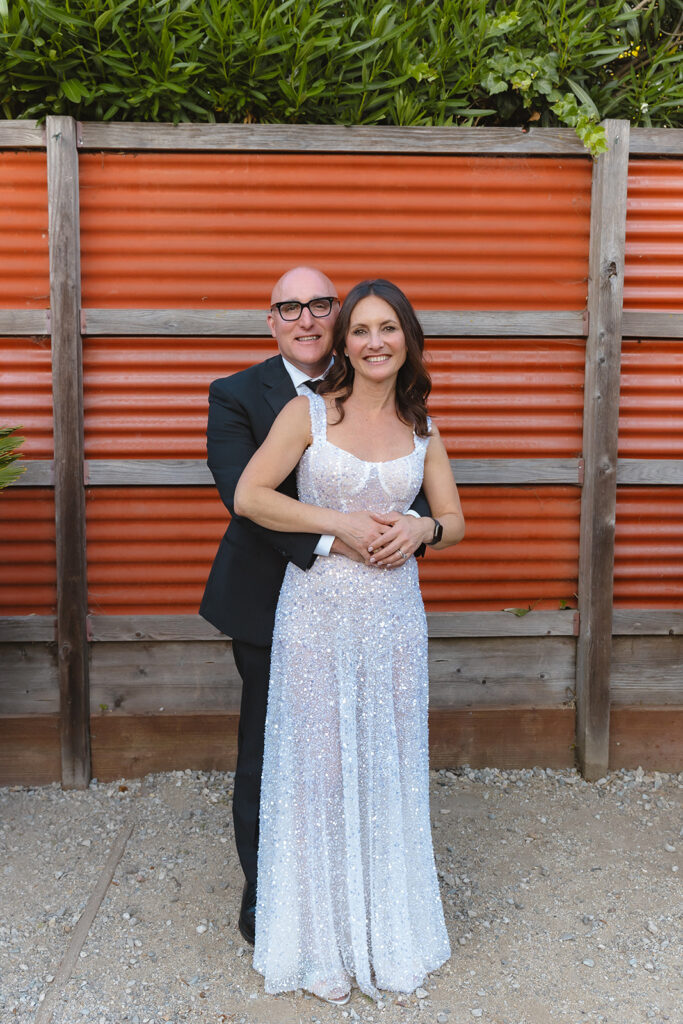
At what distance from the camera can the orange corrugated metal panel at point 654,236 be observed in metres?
3.91

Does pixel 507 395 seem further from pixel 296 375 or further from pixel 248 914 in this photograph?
pixel 248 914

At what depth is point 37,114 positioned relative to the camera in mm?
3723

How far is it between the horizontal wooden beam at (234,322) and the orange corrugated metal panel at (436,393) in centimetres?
5

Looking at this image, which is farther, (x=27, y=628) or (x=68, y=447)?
(x=27, y=628)

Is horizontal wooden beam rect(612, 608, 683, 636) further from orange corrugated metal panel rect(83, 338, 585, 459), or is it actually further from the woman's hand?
the woman's hand

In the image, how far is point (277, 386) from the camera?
2809mm

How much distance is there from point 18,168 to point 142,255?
63cm

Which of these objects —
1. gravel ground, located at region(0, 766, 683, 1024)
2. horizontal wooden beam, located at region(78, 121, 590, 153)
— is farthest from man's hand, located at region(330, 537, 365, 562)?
horizontal wooden beam, located at region(78, 121, 590, 153)

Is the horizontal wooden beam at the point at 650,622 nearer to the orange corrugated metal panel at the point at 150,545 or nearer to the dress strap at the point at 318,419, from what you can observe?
the orange corrugated metal panel at the point at 150,545

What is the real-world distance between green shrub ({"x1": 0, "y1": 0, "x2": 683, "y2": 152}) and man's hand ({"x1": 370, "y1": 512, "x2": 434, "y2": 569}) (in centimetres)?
215

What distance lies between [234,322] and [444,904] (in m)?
2.50

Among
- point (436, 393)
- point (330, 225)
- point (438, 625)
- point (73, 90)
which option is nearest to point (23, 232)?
point (73, 90)

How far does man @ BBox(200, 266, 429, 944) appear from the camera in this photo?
2.79 metres

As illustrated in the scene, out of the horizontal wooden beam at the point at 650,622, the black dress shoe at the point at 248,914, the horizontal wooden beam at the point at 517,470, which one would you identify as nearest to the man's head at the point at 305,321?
A: the horizontal wooden beam at the point at 517,470
